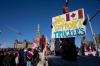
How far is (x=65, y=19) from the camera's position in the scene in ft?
52.4

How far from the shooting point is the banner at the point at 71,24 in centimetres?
1503

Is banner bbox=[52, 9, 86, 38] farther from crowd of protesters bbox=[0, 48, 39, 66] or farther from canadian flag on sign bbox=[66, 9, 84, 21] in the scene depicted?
crowd of protesters bbox=[0, 48, 39, 66]

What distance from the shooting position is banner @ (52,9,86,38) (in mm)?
15034

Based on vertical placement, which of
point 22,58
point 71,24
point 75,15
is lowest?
point 22,58

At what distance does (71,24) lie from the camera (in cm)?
1548

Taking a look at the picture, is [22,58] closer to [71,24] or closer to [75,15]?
[71,24]

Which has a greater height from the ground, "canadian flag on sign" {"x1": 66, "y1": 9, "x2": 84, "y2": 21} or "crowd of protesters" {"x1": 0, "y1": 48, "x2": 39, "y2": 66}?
"canadian flag on sign" {"x1": 66, "y1": 9, "x2": 84, "y2": 21}

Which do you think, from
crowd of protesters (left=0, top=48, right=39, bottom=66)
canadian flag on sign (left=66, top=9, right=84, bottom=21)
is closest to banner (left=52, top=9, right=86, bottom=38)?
canadian flag on sign (left=66, top=9, right=84, bottom=21)

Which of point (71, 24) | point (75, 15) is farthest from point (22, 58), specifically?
point (75, 15)

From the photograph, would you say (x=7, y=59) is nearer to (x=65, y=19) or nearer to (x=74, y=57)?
(x=65, y=19)

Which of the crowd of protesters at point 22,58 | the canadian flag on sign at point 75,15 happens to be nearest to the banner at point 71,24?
the canadian flag on sign at point 75,15

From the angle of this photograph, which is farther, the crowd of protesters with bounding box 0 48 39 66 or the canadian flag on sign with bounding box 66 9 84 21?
the crowd of protesters with bounding box 0 48 39 66

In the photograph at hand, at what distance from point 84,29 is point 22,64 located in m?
13.3

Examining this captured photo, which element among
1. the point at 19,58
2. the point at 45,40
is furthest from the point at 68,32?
the point at 19,58
